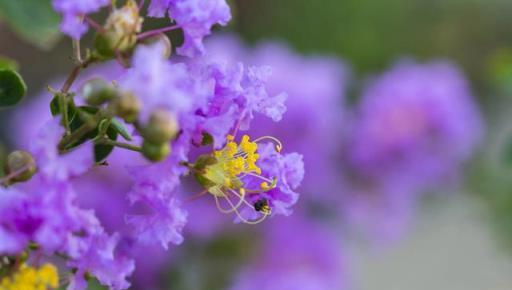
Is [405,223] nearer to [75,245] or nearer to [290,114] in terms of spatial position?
[290,114]

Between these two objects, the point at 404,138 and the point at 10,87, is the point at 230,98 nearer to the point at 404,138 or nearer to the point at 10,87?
the point at 10,87

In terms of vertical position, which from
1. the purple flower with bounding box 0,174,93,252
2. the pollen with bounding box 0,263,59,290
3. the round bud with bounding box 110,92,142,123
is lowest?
the pollen with bounding box 0,263,59,290

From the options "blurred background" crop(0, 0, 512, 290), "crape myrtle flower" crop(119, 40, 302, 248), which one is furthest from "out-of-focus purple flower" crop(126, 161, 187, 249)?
"blurred background" crop(0, 0, 512, 290)

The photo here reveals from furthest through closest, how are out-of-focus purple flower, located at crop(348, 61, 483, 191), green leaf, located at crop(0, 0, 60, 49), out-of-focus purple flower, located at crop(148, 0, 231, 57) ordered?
out-of-focus purple flower, located at crop(348, 61, 483, 191) < green leaf, located at crop(0, 0, 60, 49) < out-of-focus purple flower, located at crop(148, 0, 231, 57)

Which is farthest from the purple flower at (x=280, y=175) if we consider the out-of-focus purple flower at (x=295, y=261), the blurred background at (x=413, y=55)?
the blurred background at (x=413, y=55)

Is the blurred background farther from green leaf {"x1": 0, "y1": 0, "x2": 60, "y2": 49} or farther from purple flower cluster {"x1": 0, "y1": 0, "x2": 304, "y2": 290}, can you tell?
purple flower cluster {"x1": 0, "y1": 0, "x2": 304, "y2": 290}

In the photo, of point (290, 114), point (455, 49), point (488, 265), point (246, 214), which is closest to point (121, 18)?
point (246, 214)
